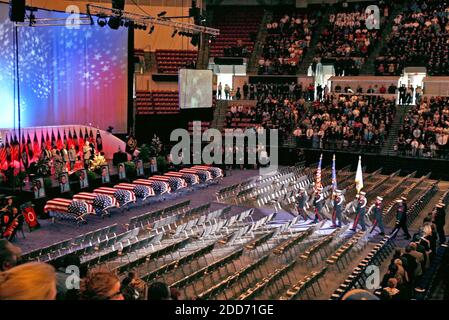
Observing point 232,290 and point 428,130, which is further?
point 428,130

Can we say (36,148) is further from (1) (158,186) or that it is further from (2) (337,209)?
(2) (337,209)

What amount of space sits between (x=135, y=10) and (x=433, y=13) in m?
18.3

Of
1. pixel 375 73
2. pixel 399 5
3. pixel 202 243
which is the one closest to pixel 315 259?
pixel 202 243

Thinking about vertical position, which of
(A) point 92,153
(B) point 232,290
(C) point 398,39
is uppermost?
(C) point 398,39

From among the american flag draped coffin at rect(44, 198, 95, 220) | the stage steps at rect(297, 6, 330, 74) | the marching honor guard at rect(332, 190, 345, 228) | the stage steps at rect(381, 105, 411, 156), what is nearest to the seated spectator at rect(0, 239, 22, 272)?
the american flag draped coffin at rect(44, 198, 95, 220)

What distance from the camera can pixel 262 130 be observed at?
3119 centimetres

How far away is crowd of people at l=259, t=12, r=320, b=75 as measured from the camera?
37312 mm

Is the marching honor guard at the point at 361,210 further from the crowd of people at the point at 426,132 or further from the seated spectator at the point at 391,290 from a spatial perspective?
the crowd of people at the point at 426,132

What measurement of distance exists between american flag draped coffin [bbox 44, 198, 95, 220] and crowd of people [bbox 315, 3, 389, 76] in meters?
22.1

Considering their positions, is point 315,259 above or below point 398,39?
below

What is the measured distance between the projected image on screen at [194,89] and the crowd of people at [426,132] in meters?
9.80

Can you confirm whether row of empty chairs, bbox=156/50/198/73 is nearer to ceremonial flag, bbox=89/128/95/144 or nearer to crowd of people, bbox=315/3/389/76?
crowd of people, bbox=315/3/389/76
